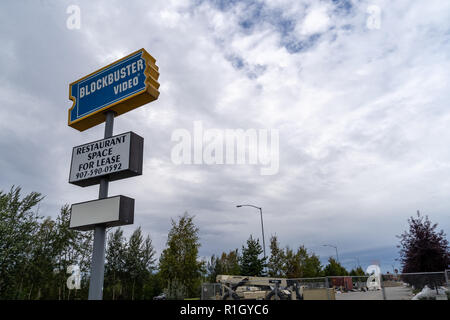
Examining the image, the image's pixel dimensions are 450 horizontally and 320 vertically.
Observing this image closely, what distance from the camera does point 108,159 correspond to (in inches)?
355

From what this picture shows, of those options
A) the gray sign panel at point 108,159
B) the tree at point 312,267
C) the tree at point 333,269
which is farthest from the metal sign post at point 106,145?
the tree at point 333,269

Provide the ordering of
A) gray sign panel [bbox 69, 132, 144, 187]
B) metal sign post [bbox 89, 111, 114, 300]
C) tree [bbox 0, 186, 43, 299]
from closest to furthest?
metal sign post [bbox 89, 111, 114, 300] < gray sign panel [bbox 69, 132, 144, 187] < tree [bbox 0, 186, 43, 299]

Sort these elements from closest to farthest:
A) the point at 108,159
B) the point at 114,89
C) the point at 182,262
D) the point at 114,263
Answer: the point at 108,159
the point at 114,89
the point at 182,262
the point at 114,263

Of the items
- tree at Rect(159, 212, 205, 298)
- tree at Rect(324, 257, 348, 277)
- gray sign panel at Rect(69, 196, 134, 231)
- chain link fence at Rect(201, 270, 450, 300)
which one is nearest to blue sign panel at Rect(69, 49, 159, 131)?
gray sign panel at Rect(69, 196, 134, 231)

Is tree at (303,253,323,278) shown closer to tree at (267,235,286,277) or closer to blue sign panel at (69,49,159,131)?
tree at (267,235,286,277)

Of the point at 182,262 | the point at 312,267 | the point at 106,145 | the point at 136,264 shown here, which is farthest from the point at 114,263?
the point at 106,145

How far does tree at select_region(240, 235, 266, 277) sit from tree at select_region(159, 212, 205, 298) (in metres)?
10.9

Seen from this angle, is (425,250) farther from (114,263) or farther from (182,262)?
(114,263)

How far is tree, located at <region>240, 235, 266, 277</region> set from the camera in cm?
4150

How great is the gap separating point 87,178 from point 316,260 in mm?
43907

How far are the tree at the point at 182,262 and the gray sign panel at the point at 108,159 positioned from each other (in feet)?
77.4

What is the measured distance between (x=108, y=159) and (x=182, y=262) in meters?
24.7
